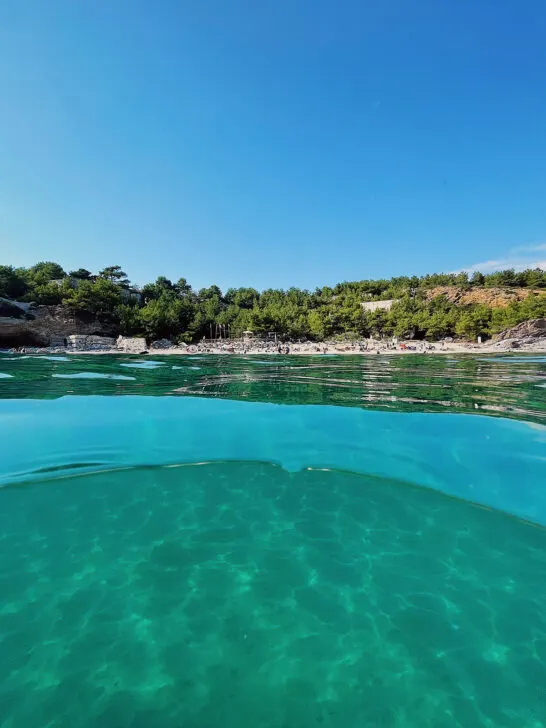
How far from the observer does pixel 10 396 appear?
8.61 meters

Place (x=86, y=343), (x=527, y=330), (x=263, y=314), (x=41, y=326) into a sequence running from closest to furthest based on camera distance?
(x=86, y=343) < (x=527, y=330) < (x=41, y=326) < (x=263, y=314)

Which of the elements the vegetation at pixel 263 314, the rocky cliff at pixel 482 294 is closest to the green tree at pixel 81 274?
the vegetation at pixel 263 314

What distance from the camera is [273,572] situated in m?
3.08

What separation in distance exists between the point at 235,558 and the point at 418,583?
5.27ft

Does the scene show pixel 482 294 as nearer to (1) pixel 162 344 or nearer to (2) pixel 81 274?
(1) pixel 162 344

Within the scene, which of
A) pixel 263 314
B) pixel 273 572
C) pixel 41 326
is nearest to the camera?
pixel 273 572

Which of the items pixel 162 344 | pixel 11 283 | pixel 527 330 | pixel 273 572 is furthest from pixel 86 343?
pixel 527 330

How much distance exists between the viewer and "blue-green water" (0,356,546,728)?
2.00 m

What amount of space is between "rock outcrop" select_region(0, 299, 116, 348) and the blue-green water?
35.0 metres

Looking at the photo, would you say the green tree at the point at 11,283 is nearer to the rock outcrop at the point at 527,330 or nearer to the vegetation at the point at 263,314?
the vegetation at the point at 263,314

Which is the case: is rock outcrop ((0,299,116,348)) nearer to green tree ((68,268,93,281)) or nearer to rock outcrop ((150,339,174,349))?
rock outcrop ((150,339,174,349))

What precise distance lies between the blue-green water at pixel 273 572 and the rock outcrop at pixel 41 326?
35.0m

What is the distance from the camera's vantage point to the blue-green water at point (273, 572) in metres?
2.00

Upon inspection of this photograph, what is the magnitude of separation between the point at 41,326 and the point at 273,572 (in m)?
42.6
